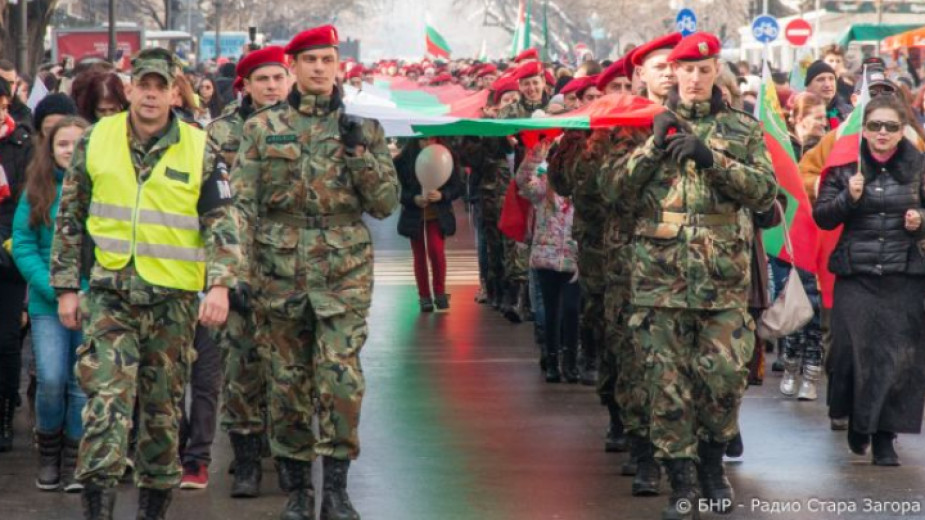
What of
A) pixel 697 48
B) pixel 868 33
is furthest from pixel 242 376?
pixel 868 33

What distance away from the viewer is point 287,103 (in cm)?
844

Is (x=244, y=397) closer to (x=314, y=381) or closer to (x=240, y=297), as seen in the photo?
(x=314, y=381)

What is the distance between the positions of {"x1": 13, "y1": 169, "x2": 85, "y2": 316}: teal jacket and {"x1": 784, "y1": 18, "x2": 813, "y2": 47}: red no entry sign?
25562 millimetres

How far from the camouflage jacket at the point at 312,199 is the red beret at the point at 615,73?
2127 mm

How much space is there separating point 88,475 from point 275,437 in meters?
1.09

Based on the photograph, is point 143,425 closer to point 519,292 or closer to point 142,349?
point 142,349

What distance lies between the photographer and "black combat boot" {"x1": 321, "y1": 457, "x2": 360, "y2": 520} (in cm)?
823

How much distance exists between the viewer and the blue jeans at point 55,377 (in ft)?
29.3

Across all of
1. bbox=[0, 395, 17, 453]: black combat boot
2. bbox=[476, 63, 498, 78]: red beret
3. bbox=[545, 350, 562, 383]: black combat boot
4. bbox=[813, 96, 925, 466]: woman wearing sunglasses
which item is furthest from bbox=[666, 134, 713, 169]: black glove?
bbox=[476, 63, 498, 78]: red beret

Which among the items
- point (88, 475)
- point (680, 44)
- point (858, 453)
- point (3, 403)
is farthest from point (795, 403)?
point (88, 475)

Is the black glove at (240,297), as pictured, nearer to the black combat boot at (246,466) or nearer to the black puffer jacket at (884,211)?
the black combat boot at (246,466)

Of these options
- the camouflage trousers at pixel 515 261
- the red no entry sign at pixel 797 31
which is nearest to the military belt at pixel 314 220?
the camouflage trousers at pixel 515 261

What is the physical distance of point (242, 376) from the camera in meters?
8.86

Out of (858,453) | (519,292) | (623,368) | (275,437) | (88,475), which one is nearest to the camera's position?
(88,475)
